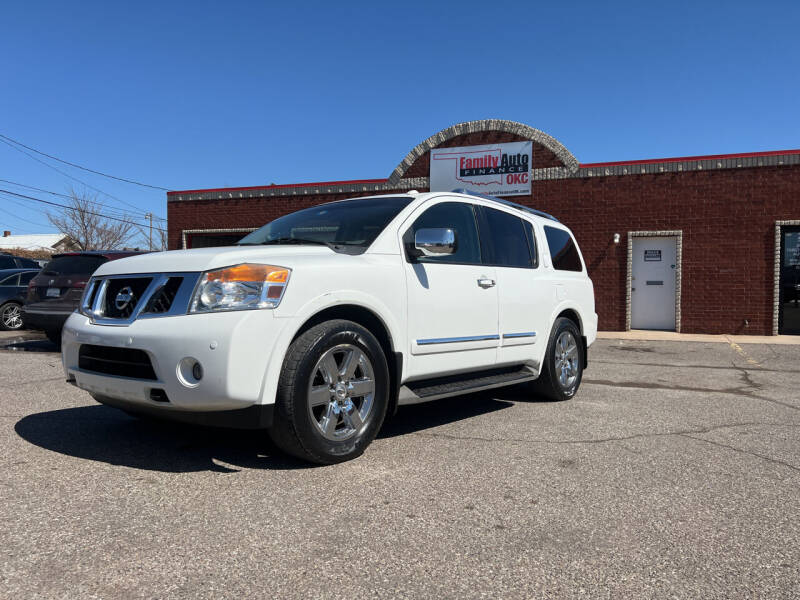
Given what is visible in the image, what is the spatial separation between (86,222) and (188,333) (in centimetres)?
5451

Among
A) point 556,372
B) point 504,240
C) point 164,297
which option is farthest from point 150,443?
point 556,372

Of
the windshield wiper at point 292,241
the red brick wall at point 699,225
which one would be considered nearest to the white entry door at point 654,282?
the red brick wall at point 699,225

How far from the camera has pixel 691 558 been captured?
2566 millimetres

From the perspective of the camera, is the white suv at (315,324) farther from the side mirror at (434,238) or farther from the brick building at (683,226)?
the brick building at (683,226)

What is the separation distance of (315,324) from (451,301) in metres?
1.23

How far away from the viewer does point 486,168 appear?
1667 cm

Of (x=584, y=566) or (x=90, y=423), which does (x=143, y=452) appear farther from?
(x=584, y=566)

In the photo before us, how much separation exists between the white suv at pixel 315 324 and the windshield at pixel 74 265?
550 cm

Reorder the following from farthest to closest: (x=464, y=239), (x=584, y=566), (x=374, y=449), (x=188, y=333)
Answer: (x=464, y=239), (x=374, y=449), (x=188, y=333), (x=584, y=566)

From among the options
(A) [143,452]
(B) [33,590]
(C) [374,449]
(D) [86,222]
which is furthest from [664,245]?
(D) [86,222]

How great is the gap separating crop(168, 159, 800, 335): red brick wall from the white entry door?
30cm

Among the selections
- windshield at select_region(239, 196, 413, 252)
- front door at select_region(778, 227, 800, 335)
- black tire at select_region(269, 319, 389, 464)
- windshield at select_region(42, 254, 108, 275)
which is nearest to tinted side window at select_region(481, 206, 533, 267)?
windshield at select_region(239, 196, 413, 252)

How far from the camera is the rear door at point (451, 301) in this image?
432 cm

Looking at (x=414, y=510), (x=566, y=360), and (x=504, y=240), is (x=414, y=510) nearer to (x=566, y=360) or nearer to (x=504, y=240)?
(x=504, y=240)
